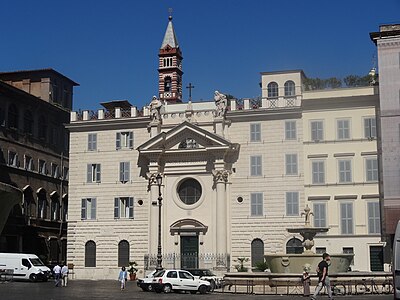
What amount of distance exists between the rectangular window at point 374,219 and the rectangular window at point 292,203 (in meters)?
5.27

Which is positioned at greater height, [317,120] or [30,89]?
[30,89]

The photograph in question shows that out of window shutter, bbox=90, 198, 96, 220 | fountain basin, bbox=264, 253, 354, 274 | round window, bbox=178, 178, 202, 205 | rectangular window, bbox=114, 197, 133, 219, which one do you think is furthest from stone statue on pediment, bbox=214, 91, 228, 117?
fountain basin, bbox=264, 253, 354, 274

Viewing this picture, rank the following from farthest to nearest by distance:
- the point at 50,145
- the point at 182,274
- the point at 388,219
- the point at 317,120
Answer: the point at 50,145 → the point at 317,120 → the point at 388,219 → the point at 182,274

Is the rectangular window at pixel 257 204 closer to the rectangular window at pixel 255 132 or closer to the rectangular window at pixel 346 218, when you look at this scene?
the rectangular window at pixel 255 132

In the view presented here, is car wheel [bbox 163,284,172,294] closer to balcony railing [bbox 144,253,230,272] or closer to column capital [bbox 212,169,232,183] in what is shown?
balcony railing [bbox 144,253,230,272]

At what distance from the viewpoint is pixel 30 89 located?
6981 centimetres

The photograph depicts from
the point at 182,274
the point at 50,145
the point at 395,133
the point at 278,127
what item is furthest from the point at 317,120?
the point at 50,145

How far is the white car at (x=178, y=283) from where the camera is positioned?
3472cm

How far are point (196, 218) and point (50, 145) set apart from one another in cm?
2072

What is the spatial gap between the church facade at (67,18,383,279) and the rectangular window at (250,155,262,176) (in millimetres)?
79

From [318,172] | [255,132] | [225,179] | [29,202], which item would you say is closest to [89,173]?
[29,202]

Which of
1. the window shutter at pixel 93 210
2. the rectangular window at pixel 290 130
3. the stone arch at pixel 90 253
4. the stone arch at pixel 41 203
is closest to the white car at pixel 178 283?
the rectangular window at pixel 290 130

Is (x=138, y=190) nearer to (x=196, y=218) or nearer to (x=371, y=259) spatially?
(x=196, y=218)

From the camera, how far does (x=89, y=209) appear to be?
54.8 m
